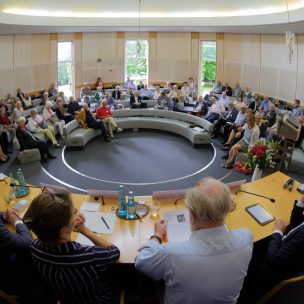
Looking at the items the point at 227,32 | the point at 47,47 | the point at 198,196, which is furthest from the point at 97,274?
the point at 227,32

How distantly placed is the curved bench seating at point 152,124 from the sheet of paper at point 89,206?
5.04m

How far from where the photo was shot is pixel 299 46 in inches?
446

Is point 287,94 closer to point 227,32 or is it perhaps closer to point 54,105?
point 227,32

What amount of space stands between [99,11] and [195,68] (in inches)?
212

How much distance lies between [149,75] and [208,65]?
284cm

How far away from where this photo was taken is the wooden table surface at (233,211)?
3311mm

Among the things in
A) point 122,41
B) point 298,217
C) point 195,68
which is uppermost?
point 122,41

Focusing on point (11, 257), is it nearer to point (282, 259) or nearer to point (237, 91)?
point (282, 259)

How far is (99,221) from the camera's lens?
368 cm

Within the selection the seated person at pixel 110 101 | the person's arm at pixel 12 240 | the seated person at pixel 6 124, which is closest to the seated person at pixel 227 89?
the seated person at pixel 110 101

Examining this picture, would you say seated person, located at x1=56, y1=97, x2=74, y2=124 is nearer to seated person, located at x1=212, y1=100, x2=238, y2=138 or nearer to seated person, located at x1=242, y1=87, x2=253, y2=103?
seated person, located at x1=212, y1=100, x2=238, y2=138

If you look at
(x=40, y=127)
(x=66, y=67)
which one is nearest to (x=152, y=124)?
(x=40, y=127)

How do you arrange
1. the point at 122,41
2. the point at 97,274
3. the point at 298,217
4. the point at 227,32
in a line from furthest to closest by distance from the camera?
the point at 122,41
the point at 227,32
the point at 298,217
the point at 97,274

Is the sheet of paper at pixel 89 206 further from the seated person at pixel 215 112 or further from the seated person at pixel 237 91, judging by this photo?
the seated person at pixel 237 91
